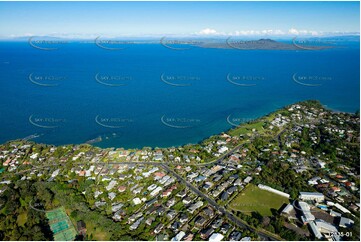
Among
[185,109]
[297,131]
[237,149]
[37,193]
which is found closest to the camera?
[37,193]

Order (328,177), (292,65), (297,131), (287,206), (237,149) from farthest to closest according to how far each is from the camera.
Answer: (292,65)
(297,131)
(237,149)
(328,177)
(287,206)

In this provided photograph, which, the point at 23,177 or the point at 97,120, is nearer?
the point at 23,177

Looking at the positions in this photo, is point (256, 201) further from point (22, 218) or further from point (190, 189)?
point (22, 218)

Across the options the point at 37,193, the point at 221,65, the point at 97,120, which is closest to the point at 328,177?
the point at 37,193

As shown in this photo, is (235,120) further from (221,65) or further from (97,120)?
(221,65)

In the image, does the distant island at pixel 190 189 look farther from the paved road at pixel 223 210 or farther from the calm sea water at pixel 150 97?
the calm sea water at pixel 150 97

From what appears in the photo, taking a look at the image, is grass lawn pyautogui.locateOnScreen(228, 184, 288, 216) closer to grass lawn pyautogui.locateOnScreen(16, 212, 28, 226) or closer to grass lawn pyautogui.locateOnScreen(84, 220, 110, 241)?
grass lawn pyautogui.locateOnScreen(84, 220, 110, 241)
